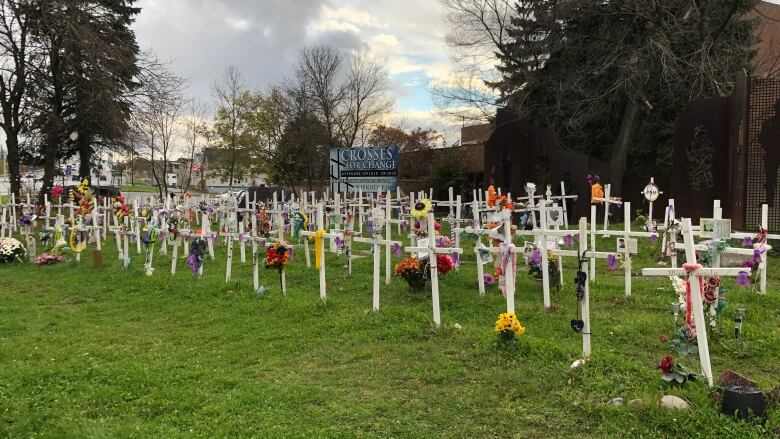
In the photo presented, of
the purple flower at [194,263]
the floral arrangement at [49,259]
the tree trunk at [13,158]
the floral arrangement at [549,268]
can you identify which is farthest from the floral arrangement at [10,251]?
the floral arrangement at [549,268]

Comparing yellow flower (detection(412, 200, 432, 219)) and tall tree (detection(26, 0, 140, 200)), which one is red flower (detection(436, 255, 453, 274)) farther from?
tall tree (detection(26, 0, 140, 200))

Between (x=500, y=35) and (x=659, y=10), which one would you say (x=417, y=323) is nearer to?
(x=659, y=10)

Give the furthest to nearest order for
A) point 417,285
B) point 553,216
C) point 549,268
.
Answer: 1. point 553,216
2. point 417,285
3. point 549,268

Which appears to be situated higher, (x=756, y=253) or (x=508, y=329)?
(x=756, y=253)

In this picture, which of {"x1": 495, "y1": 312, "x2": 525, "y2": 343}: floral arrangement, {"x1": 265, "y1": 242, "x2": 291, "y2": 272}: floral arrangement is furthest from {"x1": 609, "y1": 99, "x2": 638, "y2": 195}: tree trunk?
{"x1": 495, "y1": 312, "x2": 525, "y2": 343}: floral arrangement

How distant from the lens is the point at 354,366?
5258mm

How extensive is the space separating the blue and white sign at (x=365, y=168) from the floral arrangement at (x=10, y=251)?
29.5 ft

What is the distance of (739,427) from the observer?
348 centimetres

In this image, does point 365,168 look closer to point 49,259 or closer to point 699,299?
point 49,259

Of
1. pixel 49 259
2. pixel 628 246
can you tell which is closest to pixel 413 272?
pixel 628 246

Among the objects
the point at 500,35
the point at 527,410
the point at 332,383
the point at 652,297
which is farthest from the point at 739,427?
the point at 500,35

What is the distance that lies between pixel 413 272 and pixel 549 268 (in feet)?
6.37

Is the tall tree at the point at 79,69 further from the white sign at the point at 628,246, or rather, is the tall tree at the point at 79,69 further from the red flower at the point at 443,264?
the white sign at the point at 628,246

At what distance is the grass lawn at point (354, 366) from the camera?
3.98 meters
